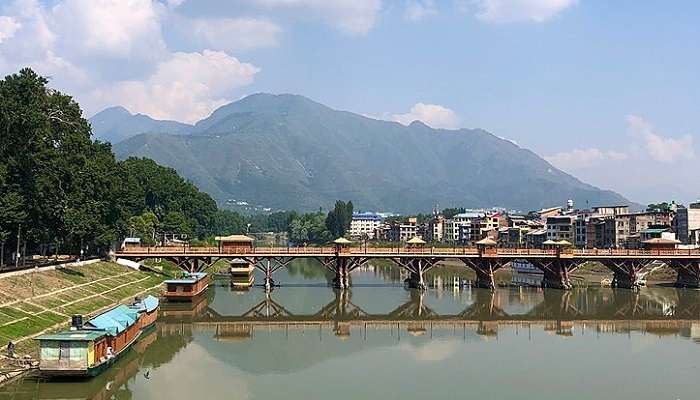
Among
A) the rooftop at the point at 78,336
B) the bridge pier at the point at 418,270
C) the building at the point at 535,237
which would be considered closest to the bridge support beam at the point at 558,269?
the bridge pier at the point at 418,270

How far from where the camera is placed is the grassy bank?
39.0 metres

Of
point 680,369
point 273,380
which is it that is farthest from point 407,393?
point 680,369

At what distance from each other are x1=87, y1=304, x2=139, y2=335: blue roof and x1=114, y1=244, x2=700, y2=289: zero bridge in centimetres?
3195

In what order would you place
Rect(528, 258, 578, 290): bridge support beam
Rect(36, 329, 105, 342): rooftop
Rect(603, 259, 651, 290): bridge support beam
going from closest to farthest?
1. Rect(36, 329, 105, 342): rooftop
2. Rect(528, 258, 578, 290): bridge support beam
3. Rect(603, 259, 651, 290): bridge support beam

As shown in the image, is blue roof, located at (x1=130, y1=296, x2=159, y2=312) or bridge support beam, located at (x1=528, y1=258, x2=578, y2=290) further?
bridge support beam, located at (x1=528, y1=258, x2=578, y2=290)

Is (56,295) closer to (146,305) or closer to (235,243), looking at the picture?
(146,305)

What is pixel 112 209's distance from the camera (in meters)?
75.3

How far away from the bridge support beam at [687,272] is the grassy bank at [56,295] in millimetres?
56228

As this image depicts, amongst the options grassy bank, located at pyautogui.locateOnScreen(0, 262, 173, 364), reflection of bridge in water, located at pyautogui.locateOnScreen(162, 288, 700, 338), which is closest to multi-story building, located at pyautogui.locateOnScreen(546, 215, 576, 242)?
reflection of bridge in water, located at pyautogui.locateOnScreen(162, 288, 700, 338)

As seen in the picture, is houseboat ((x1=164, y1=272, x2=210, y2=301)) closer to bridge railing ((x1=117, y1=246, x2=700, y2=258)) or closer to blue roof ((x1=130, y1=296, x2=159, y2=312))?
bridge railing ((x1=117, y1=246, x2=700, y2=258))

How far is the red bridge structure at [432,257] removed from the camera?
7594cm

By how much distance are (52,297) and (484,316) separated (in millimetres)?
33764

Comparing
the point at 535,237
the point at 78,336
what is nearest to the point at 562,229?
the point at 535,237

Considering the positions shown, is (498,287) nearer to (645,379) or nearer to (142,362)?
(645,379)
